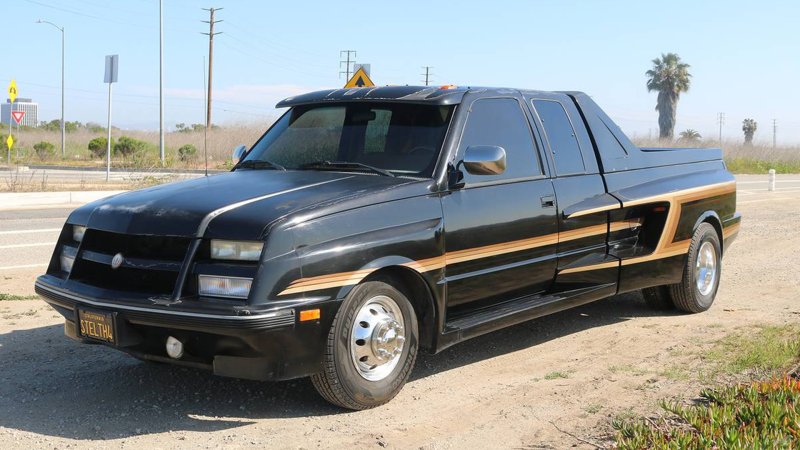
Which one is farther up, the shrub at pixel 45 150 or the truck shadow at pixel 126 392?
the shrub at pixel 45 150

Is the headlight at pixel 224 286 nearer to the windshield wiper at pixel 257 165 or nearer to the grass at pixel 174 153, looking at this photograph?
the windshield wiper at pixel 257 165

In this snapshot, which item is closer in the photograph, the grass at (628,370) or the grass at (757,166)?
the grass at (628,370)

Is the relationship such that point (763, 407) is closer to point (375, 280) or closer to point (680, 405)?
point (680, 405)

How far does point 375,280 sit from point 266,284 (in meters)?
0.77

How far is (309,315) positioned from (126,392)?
1456 mm

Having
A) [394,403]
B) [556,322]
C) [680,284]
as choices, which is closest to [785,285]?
[680,284]

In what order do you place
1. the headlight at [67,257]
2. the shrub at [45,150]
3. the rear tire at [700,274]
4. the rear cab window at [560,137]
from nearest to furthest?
the headlight at [67,257]
the rear cab window at [560,137]
the rear tire at [700,274]
the shrub at [45,150]

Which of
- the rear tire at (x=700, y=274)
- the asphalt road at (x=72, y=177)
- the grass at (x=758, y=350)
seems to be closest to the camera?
the grass at (x=758, y=350)

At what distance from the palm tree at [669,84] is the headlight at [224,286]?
65.8 meters

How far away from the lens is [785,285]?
9219 mm

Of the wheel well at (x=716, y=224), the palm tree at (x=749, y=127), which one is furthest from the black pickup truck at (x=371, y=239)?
the palm tree at (x=749, y=127)

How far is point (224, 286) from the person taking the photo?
4.55 meters

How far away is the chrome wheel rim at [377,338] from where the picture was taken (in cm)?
493

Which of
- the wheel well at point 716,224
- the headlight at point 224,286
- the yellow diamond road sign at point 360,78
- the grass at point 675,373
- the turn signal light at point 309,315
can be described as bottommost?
the grass at point 675,373
